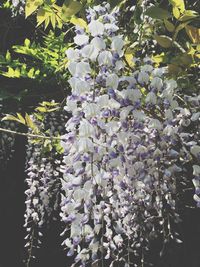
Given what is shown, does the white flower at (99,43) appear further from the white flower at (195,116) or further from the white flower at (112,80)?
the white flower at (195,116)

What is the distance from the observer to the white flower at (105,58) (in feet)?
5.36

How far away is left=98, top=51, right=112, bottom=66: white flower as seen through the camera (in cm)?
163

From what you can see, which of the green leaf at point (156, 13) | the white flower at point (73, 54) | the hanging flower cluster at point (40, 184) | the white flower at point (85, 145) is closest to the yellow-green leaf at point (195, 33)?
the green leaf at point (156, 13)

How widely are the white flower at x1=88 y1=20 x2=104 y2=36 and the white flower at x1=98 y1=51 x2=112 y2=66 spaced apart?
8 centimetres

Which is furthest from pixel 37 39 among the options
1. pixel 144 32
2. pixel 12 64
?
pixel 144 32

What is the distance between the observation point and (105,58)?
1.63 meters

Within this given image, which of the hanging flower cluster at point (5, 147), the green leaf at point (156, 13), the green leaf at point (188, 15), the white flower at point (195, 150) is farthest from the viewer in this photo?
the hanging flower cluster at point (5, 147)

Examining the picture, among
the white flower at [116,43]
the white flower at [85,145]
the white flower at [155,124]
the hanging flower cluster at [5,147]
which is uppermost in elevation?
the hanging flower cluster at [5,147]

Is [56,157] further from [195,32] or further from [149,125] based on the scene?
[195,32]

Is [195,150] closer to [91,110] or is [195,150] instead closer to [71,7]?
[91,110]

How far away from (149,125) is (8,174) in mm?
3292

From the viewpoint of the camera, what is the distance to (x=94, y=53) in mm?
1630

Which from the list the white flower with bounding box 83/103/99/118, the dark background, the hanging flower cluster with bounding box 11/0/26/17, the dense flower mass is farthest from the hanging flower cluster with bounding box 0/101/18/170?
the white flower with bounding box 83/103/99/118

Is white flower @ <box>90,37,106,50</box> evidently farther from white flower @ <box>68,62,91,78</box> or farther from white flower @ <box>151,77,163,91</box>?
white flower @ <box>151,77,163,91</box>
